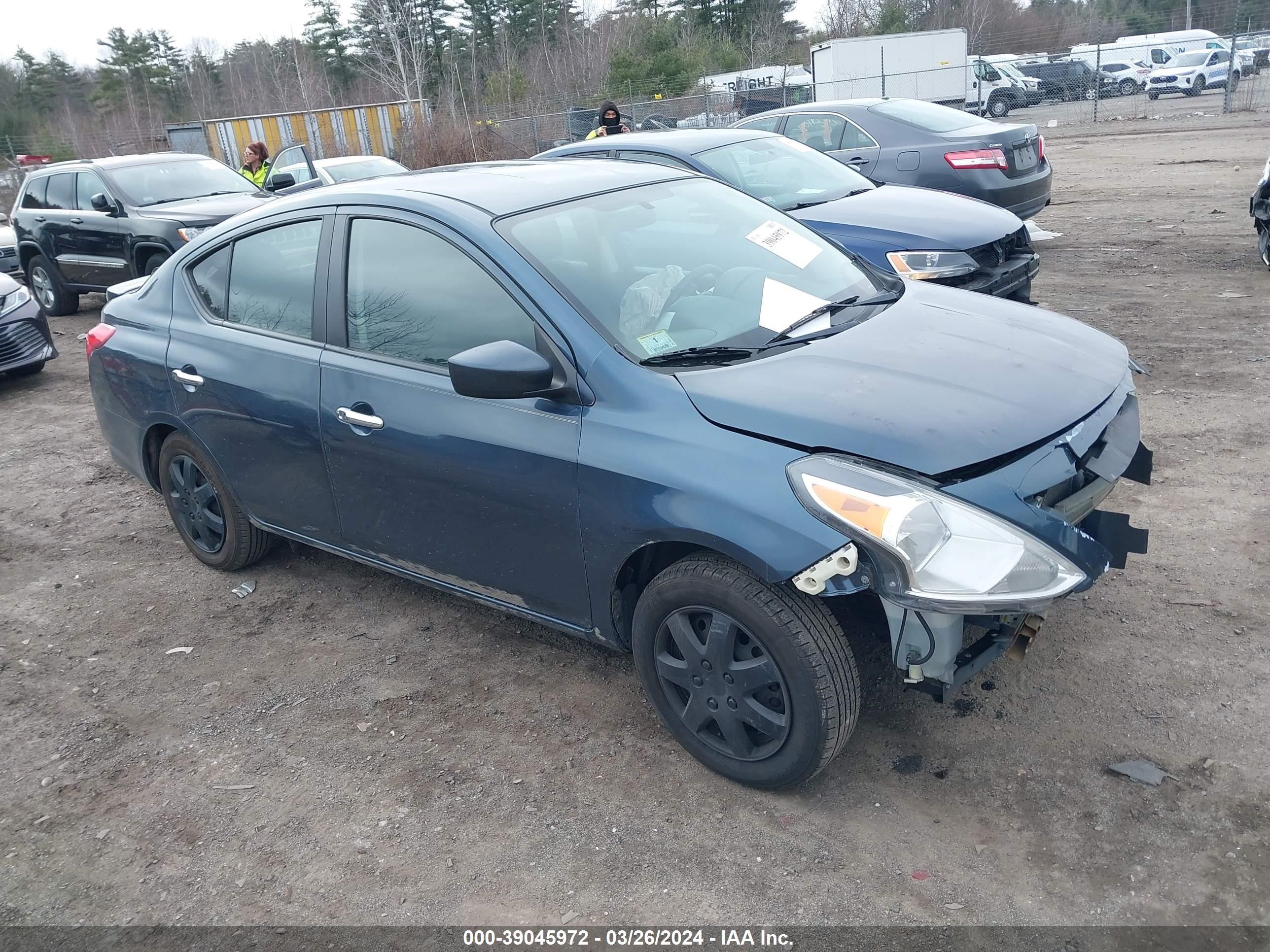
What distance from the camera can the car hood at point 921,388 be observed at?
8.96ft


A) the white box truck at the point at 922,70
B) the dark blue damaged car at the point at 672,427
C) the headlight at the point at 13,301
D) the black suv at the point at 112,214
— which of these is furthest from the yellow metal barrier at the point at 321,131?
the dark blue damaged car at the point at 672,427

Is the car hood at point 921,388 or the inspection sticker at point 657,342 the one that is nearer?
the car hood at point 921,388

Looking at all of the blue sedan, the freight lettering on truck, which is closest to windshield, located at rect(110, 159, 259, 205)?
the blue sedan

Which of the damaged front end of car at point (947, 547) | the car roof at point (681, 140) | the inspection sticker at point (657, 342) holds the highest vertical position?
the car roof at point (681, 140)

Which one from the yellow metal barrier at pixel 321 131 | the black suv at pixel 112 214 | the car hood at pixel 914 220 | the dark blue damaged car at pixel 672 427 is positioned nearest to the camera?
the dark blue damaged car at pixel 672 427

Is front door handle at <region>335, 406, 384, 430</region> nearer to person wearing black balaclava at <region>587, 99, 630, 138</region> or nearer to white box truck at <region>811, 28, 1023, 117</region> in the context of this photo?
person wearing black balaclava at <region>587, 99, 630, 138</region>

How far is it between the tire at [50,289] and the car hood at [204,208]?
6.91 ft

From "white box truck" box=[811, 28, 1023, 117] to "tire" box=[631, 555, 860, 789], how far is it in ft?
95.9

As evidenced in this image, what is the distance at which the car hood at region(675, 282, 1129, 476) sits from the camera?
2.73 m

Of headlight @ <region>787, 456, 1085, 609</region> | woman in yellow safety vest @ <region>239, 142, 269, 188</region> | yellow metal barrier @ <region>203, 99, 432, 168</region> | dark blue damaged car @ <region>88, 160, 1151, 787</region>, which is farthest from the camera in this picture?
yellow metal barrier @ <region>203, 99, 432, 168</region>

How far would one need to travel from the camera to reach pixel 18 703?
3.97m

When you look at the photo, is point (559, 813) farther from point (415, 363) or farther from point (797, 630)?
point (415, 363)

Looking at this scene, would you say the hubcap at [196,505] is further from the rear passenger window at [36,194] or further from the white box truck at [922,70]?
the white box truck at [922,70]

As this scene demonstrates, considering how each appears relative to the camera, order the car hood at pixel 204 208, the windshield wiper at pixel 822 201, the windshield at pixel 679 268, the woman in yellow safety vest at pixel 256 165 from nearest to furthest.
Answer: the windshield at pixel 679 268 < the windshield wiper at pixel 822 201 < the car hood at pixel 204 208 < the woman in yellow safety vest at pixel 256 165
